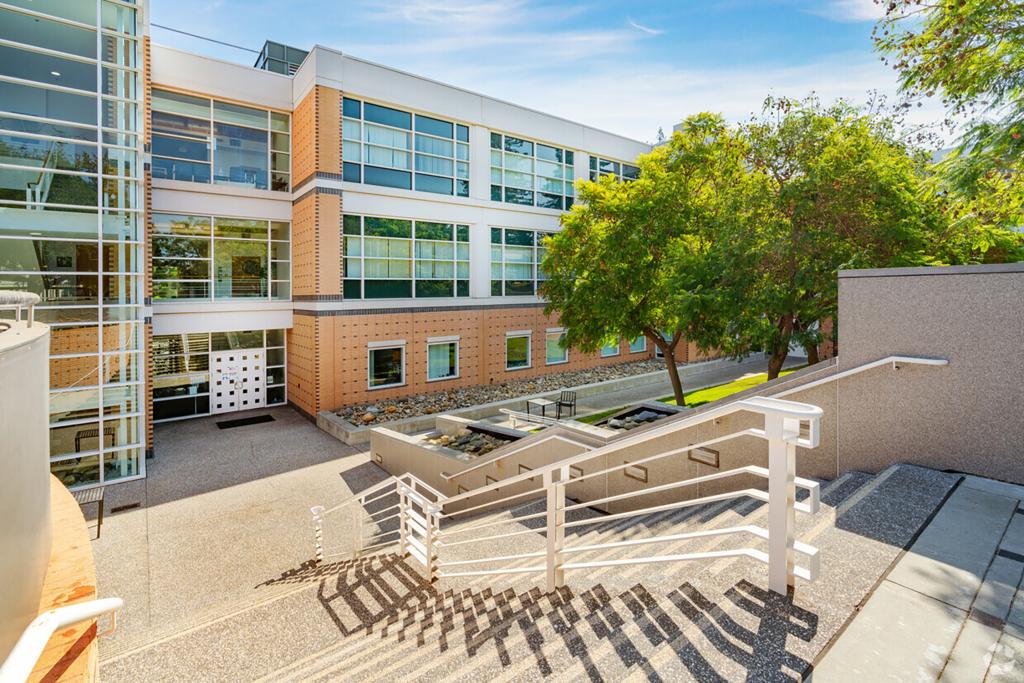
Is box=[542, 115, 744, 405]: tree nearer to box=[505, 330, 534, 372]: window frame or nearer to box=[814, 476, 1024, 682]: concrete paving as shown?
A: box=[505, 330, 534, 372]: window frame

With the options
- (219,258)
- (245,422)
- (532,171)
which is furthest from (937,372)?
(532,171)

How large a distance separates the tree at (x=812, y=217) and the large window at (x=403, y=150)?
11.9 meters

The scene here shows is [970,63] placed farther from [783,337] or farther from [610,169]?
[610,169]

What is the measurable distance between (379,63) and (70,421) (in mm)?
14204

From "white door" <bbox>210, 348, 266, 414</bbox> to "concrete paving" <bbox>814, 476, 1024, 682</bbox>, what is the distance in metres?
19.7

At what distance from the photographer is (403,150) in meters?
19.0

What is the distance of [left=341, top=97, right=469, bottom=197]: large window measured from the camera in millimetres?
17938

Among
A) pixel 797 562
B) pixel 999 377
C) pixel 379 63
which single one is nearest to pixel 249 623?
pixel 797 562

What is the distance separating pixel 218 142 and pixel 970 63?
19492 mm

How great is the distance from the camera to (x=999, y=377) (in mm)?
4867

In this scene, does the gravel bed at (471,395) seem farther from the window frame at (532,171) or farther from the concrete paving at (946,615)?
the concrete paving at (946,615)

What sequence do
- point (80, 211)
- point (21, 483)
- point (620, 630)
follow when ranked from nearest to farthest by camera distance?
point (620, 630) → point (21, 483) → point (80, 211)

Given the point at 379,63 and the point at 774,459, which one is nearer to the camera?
the point at 774,459

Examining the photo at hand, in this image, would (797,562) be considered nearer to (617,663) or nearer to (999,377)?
(617,663)
